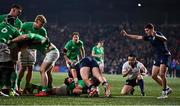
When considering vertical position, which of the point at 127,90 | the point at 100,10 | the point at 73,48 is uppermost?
the point at 100,10

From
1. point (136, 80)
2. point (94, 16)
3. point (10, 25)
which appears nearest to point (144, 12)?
point (94, 16)

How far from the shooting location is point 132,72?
1559cm

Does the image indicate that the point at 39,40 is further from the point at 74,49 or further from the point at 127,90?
the point at 74,49

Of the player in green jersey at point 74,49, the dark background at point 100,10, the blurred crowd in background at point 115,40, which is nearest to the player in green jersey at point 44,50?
the player in green jersey at point 74,49

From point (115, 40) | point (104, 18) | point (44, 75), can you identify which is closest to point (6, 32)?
point (44, 75)

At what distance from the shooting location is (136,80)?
15742mm

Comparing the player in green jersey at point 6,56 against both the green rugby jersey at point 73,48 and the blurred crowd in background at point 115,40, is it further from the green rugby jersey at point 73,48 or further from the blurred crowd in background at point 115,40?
the blurred crowd in background at point 115,40

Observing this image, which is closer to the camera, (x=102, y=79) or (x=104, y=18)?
(x=102, y=79)

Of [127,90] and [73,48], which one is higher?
[73,48]

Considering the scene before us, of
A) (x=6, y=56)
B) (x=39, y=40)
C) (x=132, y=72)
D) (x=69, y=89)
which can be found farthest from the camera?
(x=132, y=72)

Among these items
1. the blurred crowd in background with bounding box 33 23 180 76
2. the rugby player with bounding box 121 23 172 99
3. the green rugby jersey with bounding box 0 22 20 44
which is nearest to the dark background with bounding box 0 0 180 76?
the blurred crowd in background with bounding box 33 23 180 76

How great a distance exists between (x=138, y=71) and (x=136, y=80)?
376mm

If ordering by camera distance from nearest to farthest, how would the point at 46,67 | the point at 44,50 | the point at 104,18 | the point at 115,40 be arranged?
the point at 46,67, the point at 44,50, the point at 115,40, the point at 104,18

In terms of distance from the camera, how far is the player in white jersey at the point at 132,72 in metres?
15.3
